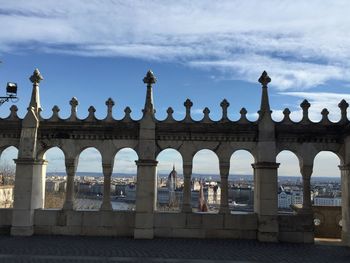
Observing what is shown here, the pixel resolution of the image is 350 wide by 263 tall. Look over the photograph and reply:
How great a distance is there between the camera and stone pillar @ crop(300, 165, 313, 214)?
635 inches

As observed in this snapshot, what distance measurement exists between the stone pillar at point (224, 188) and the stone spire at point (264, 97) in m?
2.23

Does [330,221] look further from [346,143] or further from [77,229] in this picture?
[77,229]

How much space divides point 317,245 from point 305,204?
149 cm

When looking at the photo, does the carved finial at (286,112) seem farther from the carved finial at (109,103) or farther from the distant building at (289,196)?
the distant building at (289,196)

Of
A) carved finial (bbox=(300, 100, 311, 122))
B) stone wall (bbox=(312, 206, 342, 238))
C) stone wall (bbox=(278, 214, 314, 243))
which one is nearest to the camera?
stone wall (bbox=(278, 214, 314, 243))

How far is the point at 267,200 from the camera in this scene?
52.7ft

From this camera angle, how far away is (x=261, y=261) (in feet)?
40.4

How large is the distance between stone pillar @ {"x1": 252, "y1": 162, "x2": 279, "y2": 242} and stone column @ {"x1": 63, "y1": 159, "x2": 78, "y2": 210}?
6.61 m

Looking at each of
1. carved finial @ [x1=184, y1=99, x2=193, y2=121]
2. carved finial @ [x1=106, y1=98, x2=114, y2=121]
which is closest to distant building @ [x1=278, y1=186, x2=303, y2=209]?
carved finial @ [x1=184, y1=99, x2=193, y2=121]

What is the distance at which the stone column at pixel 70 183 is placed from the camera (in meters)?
16.6

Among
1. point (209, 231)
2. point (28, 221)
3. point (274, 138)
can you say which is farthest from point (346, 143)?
point (28, 221)

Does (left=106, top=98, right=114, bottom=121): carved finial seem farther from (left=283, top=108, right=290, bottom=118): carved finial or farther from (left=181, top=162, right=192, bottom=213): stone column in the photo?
(left=283, top=108, right=290, bottom=118): carved finial

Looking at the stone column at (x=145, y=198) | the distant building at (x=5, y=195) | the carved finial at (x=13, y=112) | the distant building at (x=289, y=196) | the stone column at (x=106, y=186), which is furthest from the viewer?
the distant building at (x=289, y=196)

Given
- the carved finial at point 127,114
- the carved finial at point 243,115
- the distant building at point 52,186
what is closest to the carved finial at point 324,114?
the carved finial at point 243,115
